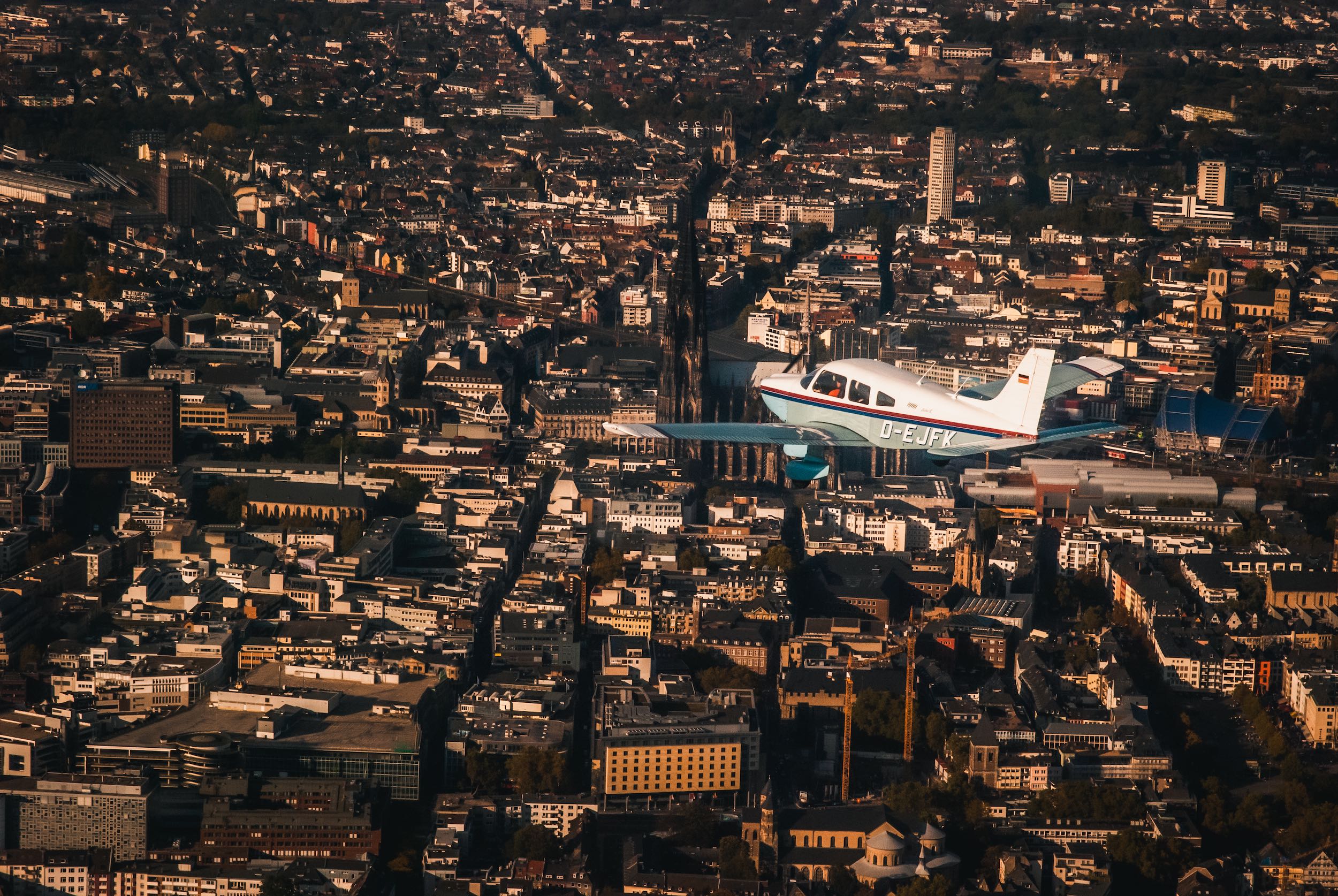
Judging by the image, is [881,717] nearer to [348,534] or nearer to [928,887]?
[928,887]

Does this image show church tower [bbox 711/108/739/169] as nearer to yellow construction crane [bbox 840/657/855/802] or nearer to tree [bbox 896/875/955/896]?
yellow construction crane [bbox 840/657/855/802]

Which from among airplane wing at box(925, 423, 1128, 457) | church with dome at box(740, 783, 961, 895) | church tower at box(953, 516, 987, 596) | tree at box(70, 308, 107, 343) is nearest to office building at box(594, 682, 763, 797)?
church with dome at box(740, 783, 961, 895)

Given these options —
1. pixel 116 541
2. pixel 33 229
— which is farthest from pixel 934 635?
pixel 33 229

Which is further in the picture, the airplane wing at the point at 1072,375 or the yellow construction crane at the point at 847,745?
the yellow construction crane at the point at 847,745

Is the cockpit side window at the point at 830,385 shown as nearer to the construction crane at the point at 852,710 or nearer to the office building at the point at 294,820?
the construction crane at the point at 852,710

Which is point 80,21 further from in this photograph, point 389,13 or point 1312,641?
point 1312,641

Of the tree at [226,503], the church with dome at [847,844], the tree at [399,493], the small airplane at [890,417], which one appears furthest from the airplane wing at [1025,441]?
the tree at [226,503]
